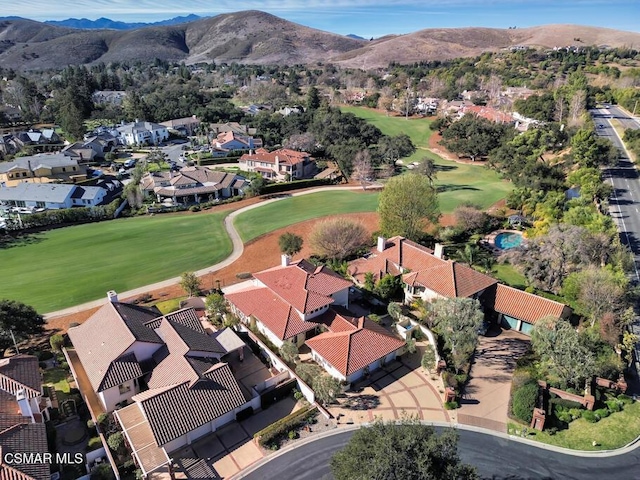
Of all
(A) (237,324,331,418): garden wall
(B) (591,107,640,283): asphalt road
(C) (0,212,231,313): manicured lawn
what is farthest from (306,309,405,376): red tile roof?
(B) (591,107,640,283): asphalt road

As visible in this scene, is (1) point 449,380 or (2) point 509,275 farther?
(2) point 509,275

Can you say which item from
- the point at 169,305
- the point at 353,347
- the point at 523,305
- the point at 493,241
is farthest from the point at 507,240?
the point at 169,305

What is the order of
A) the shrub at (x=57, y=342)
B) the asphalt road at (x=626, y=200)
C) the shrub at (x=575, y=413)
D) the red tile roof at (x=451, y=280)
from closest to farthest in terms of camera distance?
1. the shrub at (x=575, y=413)
2. the shrub at (x=57, y=342)
3. the red tile roof at (x=451, y=280)
4. the asphalt road at (x=626, y=200)

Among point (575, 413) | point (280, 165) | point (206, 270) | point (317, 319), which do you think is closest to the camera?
point (575, 413)

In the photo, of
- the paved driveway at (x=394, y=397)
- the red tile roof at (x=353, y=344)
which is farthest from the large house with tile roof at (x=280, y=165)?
the paved driveway at (x=394, y=397)

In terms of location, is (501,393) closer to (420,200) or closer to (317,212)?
(420,200)

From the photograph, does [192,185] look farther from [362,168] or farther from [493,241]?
[493,241]

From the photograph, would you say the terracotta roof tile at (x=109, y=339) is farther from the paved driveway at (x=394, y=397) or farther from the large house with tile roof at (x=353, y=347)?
the paved driveway at (x=394, y=397)
